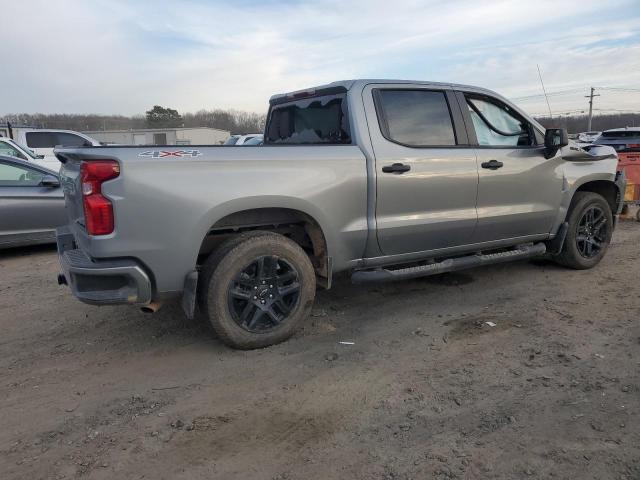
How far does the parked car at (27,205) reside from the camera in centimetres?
689

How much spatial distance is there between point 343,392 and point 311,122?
8.29 feet

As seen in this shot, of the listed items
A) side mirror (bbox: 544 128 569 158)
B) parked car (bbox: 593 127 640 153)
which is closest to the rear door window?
side mirror (bbox: 544 128 569 158)

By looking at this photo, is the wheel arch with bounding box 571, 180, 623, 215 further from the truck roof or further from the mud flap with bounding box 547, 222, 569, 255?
the truck roof

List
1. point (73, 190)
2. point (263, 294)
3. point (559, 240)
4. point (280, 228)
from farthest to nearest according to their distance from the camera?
point (559, 240) < point (280, 228) < point (263, 294) < point (73, 190)

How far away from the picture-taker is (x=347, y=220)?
159 inches

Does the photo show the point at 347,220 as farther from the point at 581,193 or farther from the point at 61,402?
the point at 581,193

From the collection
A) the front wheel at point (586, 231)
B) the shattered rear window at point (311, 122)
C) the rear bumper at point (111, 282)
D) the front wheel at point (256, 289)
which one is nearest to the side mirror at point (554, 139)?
the front wheel at point (586, 231)

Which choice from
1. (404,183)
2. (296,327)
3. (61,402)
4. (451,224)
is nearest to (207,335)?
(296,327)

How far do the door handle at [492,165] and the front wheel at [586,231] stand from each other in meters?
1.41

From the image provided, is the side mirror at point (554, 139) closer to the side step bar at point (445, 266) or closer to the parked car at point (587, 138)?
the side step bar at point (445, 266)

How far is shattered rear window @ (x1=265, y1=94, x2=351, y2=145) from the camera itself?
4.33 metres

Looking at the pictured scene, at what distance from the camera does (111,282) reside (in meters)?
3.39

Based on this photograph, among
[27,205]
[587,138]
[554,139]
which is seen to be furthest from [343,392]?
[587,138]

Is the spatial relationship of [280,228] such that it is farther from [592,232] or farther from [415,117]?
[592,232]
